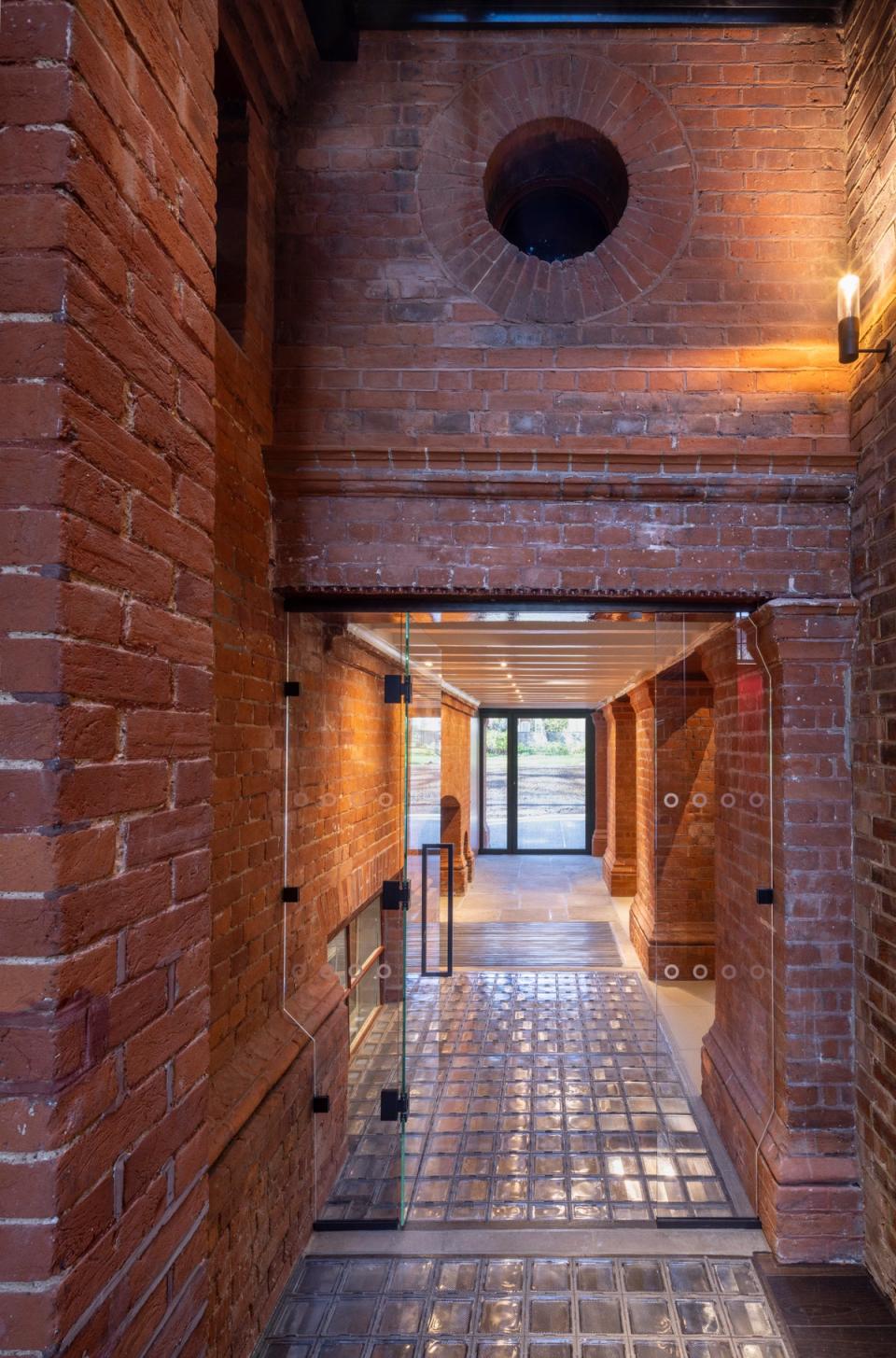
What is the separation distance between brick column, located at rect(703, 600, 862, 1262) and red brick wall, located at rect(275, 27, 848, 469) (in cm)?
75

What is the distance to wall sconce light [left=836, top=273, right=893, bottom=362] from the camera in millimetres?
2541

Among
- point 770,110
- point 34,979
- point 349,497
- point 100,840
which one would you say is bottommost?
point 34,979

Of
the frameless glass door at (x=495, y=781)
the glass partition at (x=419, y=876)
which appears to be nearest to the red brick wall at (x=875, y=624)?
the glass partition at (x=419, y=876)

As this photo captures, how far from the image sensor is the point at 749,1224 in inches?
111

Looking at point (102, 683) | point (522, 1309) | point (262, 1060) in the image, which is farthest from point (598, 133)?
point (522, 1309)

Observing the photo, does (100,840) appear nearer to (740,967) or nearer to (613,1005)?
(740,967)

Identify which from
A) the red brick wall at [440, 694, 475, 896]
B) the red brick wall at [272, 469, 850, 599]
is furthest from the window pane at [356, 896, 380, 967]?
the red brick wall at [440, 694, 475, 896]

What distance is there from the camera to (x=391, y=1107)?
3.13m

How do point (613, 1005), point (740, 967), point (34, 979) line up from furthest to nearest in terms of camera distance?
1. point (613, 1005)
2. point (740, 967)
3. point (34, 979)

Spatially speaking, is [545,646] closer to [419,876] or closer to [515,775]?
[419,876]

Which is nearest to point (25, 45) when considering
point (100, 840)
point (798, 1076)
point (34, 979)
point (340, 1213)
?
point (100, 840)

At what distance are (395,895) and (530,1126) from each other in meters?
1.39

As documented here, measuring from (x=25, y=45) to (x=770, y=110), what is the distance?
2.82 metres

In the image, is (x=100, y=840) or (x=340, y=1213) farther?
(x=340, y=1213)
